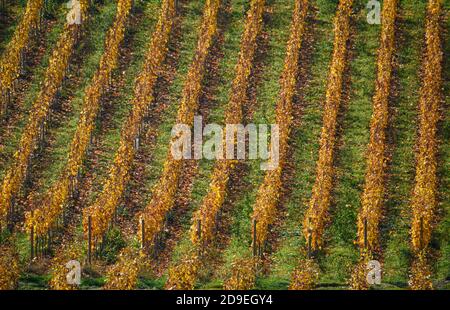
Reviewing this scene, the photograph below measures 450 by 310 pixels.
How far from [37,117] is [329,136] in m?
10.1

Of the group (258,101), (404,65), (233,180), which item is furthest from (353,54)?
(233,180)

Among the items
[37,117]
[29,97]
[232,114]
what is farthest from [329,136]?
[29,97]

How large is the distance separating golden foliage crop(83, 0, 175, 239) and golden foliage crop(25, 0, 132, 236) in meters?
1.02

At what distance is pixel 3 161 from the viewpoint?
39625 millimetres

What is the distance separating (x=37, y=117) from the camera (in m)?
41.0

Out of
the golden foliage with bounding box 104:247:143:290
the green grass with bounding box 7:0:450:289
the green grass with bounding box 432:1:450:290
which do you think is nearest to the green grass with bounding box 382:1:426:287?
the green grass with bounding box 7:0:450:289

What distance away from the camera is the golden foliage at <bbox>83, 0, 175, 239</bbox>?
35938 mm

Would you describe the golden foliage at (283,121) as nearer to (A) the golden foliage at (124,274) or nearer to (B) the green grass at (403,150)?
(B) the green grass at (403,150)

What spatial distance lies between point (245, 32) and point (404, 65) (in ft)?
21.0

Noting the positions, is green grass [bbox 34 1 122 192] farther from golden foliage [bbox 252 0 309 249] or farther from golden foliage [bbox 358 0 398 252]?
golden foliage [bbox 358 0 398 252]

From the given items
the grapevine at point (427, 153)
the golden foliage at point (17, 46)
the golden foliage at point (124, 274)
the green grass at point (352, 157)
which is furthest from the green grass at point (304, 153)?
the golden foliage at point (17, 46)

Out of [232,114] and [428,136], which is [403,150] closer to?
[428,136]

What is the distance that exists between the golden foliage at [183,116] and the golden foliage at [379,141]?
20.0ft

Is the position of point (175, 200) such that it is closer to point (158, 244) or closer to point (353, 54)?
point (158, 244)
